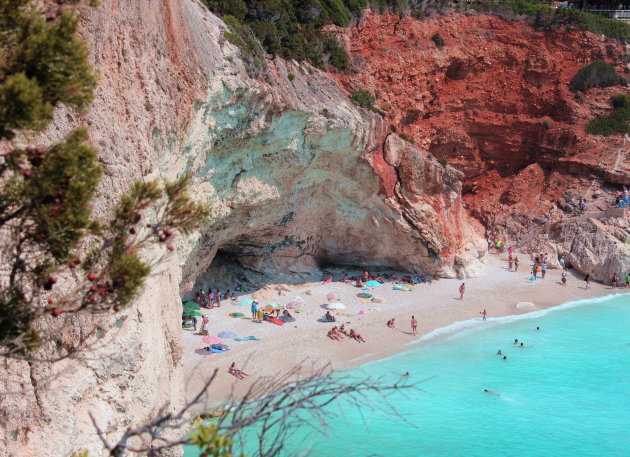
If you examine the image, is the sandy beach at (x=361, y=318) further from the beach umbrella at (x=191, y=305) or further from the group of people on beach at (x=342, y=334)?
the beach umbrella at (x=191, y=305)

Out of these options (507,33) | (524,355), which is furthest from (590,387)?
(507,33)

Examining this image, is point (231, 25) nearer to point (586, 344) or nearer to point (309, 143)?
point (309, 143)

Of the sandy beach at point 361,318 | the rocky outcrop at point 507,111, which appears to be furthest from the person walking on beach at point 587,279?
the rocky outcrop at point 507,111

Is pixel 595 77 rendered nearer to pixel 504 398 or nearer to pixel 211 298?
pixel 504 398

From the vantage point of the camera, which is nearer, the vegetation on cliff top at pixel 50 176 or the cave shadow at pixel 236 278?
the vegetation on cliff top at pixel 50 176

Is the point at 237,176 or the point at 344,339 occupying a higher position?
the point at 237,176

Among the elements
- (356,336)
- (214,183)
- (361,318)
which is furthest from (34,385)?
(361,318)

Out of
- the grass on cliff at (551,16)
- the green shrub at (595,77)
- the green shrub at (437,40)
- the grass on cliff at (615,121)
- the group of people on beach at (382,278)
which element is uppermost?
the grass on cliff at (551,16)
